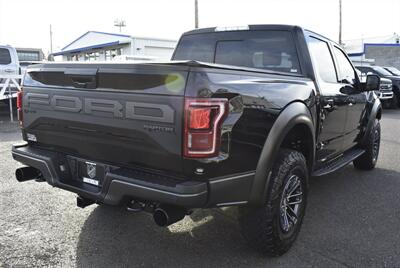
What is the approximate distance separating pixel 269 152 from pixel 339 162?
2179 mm

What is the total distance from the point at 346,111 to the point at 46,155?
3291 mm

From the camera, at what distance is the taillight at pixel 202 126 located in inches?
103

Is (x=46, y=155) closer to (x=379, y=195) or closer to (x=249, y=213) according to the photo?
(x=249, y=213)

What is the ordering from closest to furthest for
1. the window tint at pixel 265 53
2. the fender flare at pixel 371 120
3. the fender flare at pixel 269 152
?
the fender flare at pixel 269 152 < the window tint at pixel 265 53 < the fender flare at pixel 371 120

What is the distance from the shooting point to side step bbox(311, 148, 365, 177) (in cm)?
440

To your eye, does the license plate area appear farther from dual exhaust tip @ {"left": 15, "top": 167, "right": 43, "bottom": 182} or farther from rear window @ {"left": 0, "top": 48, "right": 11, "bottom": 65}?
rear window @ {"left": 0, "top": 48, "right": 11, "bottom": 65}

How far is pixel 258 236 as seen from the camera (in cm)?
323

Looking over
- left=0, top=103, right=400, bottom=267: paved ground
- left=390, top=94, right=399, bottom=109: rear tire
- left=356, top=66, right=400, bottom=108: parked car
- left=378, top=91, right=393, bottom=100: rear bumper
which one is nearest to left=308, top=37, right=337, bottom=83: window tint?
left=0, top=103, right=400, bottom=267: paved ground

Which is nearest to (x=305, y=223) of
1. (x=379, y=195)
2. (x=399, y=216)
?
(x=399, y=216)

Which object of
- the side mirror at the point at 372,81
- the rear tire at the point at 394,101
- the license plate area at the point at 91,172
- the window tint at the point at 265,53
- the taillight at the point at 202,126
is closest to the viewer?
the taillight at the point at 202,126

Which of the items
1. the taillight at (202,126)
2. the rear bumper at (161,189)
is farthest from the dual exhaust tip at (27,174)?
the taillight at (202,126)

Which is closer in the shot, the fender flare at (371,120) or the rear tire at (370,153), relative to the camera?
the fender flare at (371,120)

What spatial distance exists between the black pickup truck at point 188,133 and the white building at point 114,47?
762 centimetres

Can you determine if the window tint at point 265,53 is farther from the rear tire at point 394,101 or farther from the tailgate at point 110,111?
the rear tire at point 394,101
